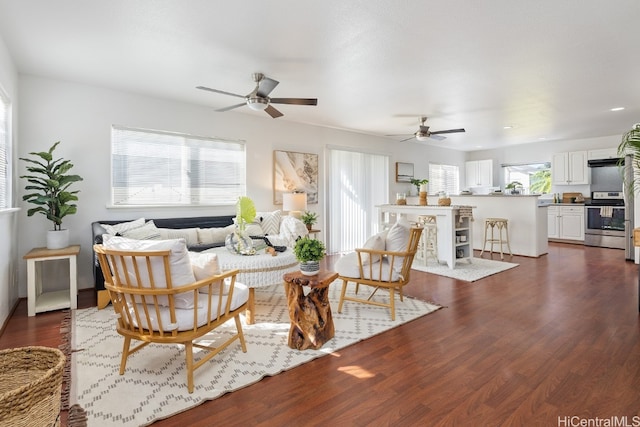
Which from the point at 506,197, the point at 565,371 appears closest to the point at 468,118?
the point at 506,197

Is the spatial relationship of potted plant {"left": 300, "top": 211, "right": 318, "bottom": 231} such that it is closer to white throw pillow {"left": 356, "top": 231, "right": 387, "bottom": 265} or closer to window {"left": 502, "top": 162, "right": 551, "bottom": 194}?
white throw pillow {"left": 356, "top": 231, "right": 387, "bottom": 265}

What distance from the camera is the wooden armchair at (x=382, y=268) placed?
3.26 metres

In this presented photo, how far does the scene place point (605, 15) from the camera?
261 cm

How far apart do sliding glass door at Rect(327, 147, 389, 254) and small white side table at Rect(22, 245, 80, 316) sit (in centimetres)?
434

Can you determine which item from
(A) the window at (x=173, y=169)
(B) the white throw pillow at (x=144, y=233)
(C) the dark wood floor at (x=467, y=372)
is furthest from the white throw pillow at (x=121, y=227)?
(C) the dark wood floor at (x=467, y=372)

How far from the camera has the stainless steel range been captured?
712 cm

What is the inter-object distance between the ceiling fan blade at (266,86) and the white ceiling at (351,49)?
26cm

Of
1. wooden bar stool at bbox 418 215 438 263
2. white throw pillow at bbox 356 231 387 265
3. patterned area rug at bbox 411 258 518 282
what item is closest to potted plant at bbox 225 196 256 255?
white throw pillow at bbox 356 231 387 265

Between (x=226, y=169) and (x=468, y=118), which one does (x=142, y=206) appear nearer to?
(x=226, y=169)

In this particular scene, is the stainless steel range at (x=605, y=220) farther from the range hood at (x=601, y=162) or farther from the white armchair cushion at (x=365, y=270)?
the white armchair cushion at (x=365, y=270)

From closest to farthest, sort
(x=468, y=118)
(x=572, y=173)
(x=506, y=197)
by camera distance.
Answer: (x=468, y=118) < (x=506, y=197) < (x=572, y=173)

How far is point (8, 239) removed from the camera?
340 cm

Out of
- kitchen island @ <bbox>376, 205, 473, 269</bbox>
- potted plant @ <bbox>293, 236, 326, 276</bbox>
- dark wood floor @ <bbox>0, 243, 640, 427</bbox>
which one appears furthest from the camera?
kitchen island @ <bbox>376, 205, 473, 269</bbox>

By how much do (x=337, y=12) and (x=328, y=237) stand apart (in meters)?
4.80
